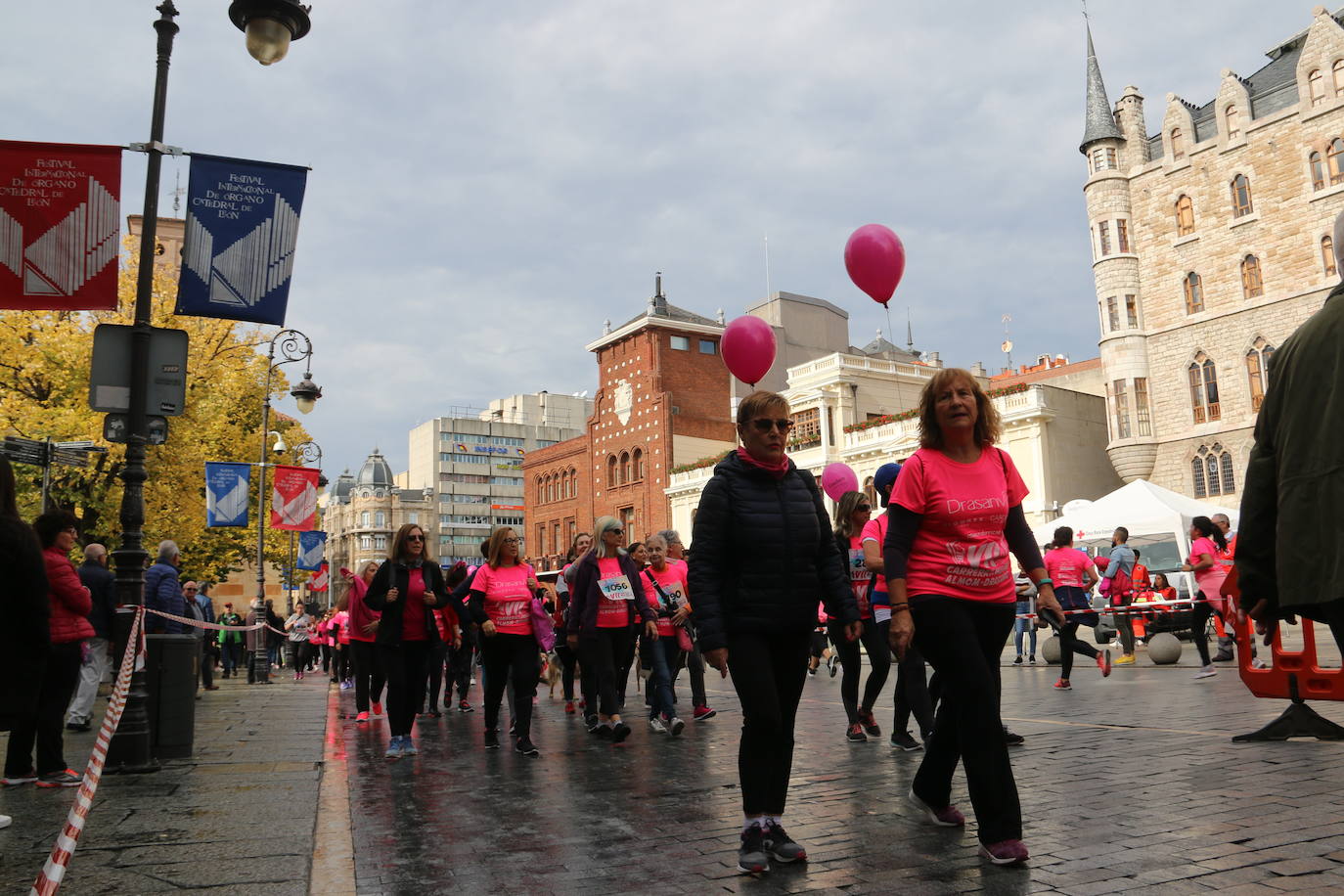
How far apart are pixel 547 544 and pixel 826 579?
62.4 m

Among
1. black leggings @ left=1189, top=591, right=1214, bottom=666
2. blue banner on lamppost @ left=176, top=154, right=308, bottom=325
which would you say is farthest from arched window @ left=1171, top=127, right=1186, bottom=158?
blue banner on lamppost @ left=176, top=154, right=308, bottom=325

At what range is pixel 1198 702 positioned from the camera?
9688 millimetres

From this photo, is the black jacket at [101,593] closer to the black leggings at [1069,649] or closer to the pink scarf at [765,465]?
the pink scarf at [765,465]

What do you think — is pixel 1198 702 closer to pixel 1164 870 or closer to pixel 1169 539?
pixel 1164 870

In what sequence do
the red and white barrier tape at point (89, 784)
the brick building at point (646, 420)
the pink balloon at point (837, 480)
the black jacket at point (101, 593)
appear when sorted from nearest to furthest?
the red and white barrier tape at point (89, 784), the black jacket at point (101, 593), the pink balloon at point (837, 480), the brick building at point (646, 420)

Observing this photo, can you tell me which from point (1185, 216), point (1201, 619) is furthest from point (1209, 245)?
point (1201, 619)

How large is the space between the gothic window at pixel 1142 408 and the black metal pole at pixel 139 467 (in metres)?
36.5

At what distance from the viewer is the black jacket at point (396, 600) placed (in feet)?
28.0

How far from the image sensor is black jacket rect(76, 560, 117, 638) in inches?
438

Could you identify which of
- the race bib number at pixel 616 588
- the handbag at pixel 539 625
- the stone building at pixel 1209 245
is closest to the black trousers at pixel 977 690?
the handbag at pixel 539 625

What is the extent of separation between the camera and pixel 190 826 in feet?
17.8

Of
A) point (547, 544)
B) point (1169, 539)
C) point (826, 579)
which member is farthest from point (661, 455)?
point (826, 579)

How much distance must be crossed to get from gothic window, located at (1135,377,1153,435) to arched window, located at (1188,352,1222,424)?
5.12ft

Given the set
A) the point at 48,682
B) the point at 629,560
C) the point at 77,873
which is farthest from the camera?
the point at 629,560
